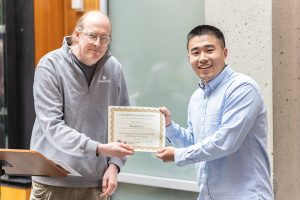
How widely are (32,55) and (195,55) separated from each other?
2381 millimetres

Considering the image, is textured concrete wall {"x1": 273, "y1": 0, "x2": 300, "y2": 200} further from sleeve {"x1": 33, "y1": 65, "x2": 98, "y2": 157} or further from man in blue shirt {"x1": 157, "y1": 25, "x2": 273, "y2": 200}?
sleeve {"x1": 33, "y1": 65, "x2": 98, "y2": 157}

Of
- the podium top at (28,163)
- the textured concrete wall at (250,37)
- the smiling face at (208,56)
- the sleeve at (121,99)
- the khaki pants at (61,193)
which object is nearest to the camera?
the podium top at (28,163)

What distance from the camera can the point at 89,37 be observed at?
9.36 ft

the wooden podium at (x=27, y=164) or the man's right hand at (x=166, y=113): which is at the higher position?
the man's right hand at (x=166, y=113)

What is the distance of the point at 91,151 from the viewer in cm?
273

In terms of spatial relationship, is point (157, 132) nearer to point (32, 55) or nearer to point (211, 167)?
point (211, 167)

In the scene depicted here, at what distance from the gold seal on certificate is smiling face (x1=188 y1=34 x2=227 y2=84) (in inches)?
14.6

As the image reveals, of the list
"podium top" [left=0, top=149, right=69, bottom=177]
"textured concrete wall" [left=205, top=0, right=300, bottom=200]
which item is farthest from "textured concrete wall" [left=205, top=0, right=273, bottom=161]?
"podium top" [left=0, top=149, right=69, bottom=177]

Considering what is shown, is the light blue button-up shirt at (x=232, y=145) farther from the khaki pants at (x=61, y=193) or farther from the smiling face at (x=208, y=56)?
the khaki pants at (x=61, y=193)

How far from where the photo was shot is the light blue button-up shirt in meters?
2.51

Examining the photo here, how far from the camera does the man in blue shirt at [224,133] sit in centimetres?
252

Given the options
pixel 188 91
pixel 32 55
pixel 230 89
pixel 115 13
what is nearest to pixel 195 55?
pixel 230 89

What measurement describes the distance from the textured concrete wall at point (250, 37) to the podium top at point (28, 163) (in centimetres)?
174

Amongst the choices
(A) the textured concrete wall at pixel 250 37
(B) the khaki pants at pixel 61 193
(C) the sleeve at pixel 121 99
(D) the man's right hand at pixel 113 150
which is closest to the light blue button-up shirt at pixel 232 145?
(D) the man's right hand at pixel 113 150
